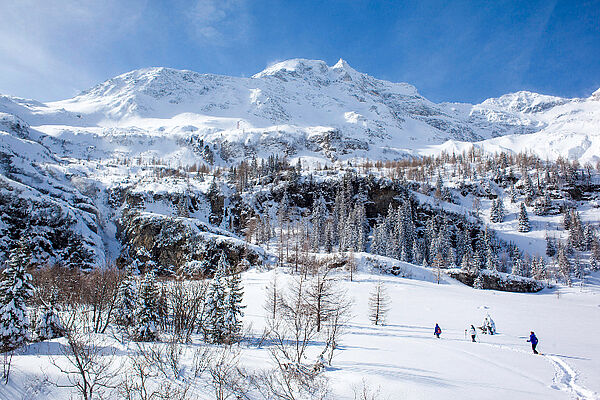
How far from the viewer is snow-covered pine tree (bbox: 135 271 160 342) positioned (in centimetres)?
2273

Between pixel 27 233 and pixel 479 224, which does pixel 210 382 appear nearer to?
pixel 27 233

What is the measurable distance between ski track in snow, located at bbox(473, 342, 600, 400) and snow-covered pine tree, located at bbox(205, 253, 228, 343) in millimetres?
21338

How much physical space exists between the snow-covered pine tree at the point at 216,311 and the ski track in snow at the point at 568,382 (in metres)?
21.3

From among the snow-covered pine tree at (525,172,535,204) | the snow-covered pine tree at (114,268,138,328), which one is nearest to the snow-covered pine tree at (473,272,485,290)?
the snow-covered pine tree at (114,268,138,328)

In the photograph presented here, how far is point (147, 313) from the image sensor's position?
78.4 ft

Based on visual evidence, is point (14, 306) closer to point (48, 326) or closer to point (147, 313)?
point (48, 326)

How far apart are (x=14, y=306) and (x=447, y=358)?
93.3 ft

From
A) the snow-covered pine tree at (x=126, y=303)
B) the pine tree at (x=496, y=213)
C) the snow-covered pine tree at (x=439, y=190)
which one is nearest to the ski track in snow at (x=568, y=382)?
the snow-covered pine tree at (x=126, y=303)

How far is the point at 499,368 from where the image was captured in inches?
596

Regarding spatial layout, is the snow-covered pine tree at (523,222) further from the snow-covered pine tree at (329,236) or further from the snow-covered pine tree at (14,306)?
the snow-covered pine tree at (14,306)

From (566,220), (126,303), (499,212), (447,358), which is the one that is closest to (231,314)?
(126,303)

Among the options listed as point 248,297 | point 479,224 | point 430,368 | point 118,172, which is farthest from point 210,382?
point 118,172

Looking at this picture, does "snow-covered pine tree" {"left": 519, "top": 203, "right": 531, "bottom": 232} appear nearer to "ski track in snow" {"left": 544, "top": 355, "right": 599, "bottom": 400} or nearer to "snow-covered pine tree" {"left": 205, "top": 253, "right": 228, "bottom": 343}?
"ski track in snow" {"left": 544, "top": 355, "right": 599, "bottom": 400}

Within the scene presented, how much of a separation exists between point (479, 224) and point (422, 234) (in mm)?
→ 26742
